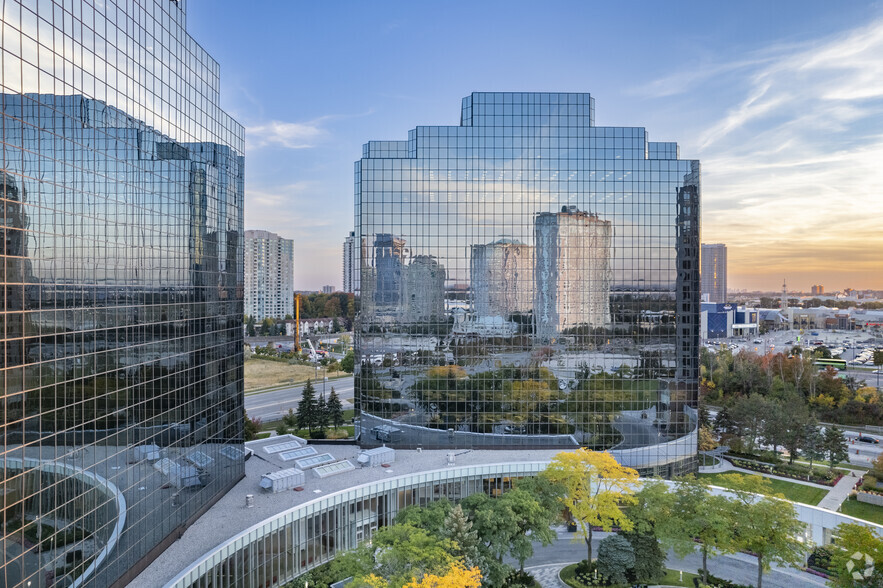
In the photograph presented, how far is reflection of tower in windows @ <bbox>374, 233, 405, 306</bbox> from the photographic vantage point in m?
41.3

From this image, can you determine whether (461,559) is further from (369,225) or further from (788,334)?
(788,334)

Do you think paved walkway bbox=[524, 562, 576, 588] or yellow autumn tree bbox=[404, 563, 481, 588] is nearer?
yellow autumn tree bbox=[404, 563, 481, 588]

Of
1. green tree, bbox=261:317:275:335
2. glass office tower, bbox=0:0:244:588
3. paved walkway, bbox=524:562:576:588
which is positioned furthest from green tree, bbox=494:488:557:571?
green tree, bbox=261:317:275:335

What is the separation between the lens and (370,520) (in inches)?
1254

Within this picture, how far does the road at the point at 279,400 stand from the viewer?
2579 inches

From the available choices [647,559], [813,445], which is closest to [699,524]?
[647,559]

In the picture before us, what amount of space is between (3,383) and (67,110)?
10090 millimetres

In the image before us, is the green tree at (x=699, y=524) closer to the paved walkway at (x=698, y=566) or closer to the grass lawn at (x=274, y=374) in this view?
the paved walkway at (x=698, y=566)

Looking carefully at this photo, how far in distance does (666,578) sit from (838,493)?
22882 mm

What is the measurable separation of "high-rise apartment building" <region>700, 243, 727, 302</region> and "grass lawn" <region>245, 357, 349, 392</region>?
6152 inches

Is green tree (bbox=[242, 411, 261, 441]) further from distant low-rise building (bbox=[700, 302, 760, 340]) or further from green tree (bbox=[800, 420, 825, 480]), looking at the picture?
distant low-rise building (bbox=[700, 302, 760, 340])

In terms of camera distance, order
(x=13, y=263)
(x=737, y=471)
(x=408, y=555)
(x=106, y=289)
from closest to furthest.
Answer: (x=13, y=263)
(x=106, y=289)
(x=408, y=555)
(x=737, y=471)

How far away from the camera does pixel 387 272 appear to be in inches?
1626

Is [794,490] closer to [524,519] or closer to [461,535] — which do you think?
[524,519]
